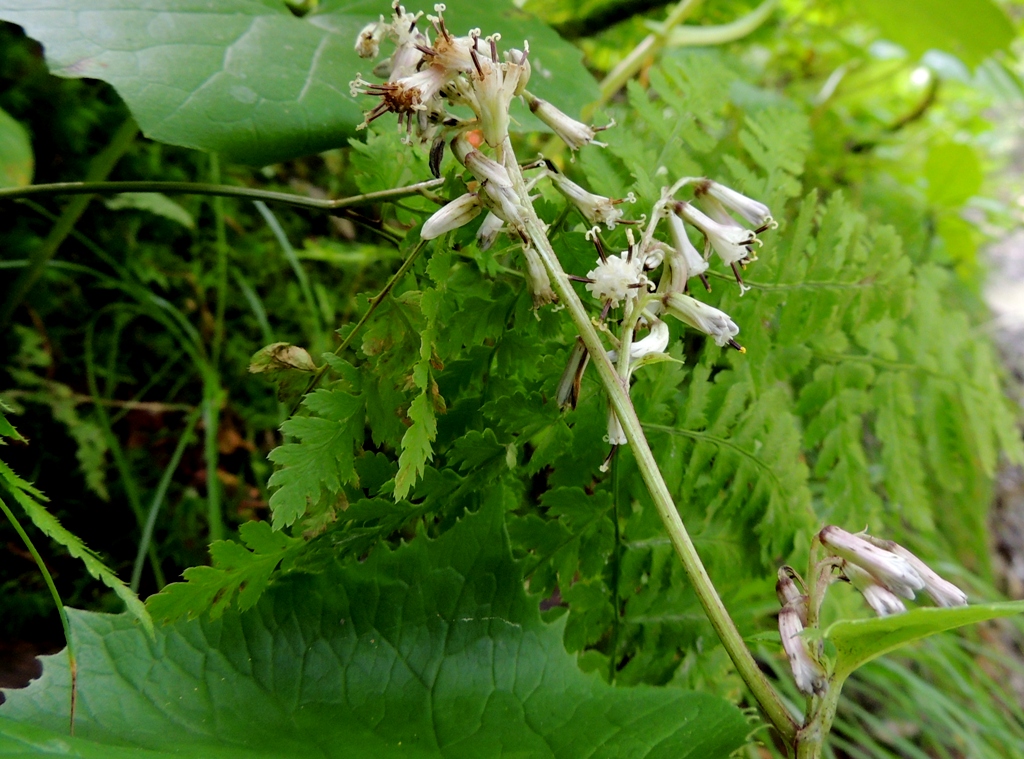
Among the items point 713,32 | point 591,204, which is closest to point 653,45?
point 713,32

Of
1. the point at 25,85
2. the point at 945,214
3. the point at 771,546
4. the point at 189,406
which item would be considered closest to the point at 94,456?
the point at 189,406

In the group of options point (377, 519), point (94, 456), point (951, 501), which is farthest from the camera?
point (951, 501)

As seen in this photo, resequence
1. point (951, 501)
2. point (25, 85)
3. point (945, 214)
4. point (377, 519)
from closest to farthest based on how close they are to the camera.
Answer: point (377, 519) → point (25, 85) → point (951, 501) → point (945, 214)

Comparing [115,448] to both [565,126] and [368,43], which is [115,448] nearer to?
[368,43]

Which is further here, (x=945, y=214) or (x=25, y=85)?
(x=945, y=214)

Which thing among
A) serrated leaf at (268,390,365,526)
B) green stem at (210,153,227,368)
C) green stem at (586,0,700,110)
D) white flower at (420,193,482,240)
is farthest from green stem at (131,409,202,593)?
green stem at (586,0,700,110)

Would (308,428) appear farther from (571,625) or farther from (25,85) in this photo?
(25,85)
